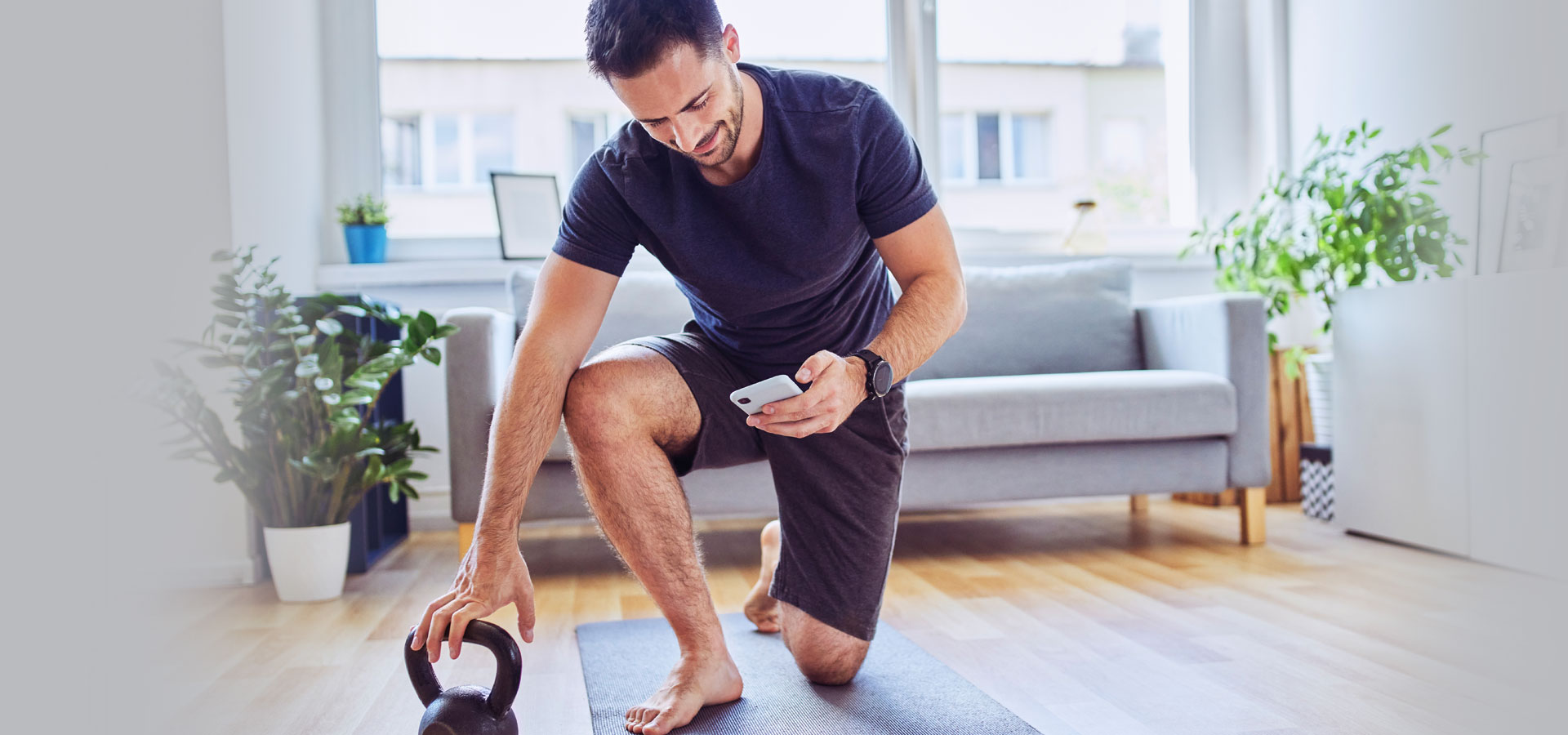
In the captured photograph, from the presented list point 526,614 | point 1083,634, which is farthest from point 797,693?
point 1083,634

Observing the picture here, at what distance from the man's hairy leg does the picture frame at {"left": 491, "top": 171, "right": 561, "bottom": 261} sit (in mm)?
1879

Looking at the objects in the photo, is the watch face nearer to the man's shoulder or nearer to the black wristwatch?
the black wristwatch

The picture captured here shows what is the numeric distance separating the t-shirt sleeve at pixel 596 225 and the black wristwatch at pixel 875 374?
0.41 m

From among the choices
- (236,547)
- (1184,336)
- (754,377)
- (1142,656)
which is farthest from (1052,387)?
(236,547)

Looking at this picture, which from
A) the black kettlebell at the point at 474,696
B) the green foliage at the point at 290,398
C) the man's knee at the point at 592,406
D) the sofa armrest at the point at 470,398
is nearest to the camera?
the black kettlebell at the point at 474,696

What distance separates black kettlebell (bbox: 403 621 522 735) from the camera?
1.14m

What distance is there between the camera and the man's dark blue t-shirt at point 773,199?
1495 mm

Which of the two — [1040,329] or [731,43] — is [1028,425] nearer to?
[1040,329]

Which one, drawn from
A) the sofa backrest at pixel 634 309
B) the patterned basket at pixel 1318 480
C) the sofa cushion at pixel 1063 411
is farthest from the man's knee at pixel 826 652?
the patterned basket at pixel 1318 480

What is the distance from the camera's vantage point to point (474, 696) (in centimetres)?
118

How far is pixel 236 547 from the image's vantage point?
251 cm

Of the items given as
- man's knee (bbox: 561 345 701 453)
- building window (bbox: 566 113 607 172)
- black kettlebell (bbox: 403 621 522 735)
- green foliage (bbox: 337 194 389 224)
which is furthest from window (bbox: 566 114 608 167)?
black kettlebell (bbox: 403 621 522 735)

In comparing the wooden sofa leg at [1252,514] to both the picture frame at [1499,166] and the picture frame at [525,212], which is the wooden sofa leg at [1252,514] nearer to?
the picture frame at [1499,166]

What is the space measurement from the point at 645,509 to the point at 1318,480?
2.34m
